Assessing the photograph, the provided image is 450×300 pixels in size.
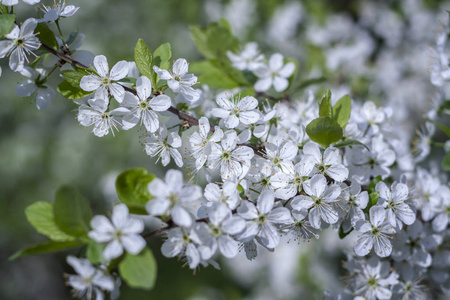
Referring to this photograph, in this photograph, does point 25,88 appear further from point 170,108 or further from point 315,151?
point 315,151

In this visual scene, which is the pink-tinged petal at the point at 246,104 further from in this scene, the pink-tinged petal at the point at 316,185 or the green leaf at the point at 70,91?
the green leaf at the point at 70,91

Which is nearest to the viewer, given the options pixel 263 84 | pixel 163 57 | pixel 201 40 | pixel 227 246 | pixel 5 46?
pixel 227 246

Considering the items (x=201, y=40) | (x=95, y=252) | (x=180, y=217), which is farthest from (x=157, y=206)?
(x=201, y=40)

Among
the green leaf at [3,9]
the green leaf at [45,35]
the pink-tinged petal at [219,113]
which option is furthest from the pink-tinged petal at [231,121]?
the green leaf at [3,9]

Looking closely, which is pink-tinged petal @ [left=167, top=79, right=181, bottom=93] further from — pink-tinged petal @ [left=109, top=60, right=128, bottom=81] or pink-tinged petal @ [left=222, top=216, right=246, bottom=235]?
pink-tinged petal @ [left=222, top=216, right=246, bottom=235]

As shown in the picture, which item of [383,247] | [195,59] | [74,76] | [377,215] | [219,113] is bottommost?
[195,59]

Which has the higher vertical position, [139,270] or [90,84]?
[90,84]

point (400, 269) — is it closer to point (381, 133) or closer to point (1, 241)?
point (381, 133)

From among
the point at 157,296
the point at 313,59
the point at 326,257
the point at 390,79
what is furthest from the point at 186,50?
Result: the point at 157,296
